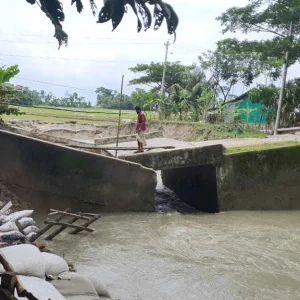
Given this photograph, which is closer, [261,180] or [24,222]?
[24,222]

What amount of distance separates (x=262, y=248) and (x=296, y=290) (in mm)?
1805

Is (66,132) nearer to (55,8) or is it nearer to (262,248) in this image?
(262,248)

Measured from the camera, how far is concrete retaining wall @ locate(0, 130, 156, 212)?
8711 mm

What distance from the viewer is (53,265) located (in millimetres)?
4820

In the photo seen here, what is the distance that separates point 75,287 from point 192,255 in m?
3.35

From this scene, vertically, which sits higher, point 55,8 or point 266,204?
point 55,8

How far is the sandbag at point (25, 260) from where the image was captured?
4.20m

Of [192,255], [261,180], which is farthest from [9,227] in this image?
[261,180]

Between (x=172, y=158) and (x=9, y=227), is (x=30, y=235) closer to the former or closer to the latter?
(x=9, y=227)

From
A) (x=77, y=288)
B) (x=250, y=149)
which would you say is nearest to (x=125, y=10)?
(x=77, y=288)

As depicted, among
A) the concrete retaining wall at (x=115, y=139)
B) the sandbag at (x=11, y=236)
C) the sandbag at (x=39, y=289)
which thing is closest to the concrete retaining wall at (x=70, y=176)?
the sandbag at (x=11, y=236)

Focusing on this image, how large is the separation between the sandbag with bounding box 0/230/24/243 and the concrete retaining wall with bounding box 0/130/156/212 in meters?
3.24

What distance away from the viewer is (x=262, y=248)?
25.9ft

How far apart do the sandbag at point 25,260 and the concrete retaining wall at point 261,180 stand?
643 cm
